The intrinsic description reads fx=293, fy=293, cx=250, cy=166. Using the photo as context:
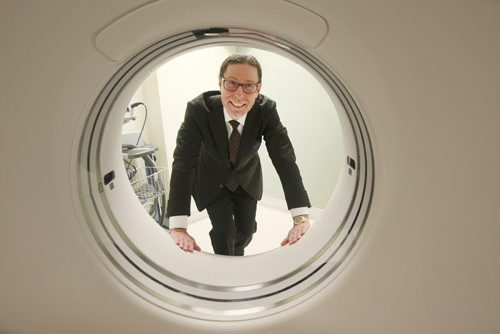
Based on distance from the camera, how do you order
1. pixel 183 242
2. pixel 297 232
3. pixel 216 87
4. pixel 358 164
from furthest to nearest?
pixel 216 87 → pixel 297 232 → pixel 183 242 → pixel 358 164

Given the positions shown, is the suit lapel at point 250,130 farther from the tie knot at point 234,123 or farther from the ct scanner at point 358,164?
the ct scanner at point 358,164

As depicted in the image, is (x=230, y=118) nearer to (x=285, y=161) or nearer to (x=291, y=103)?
(x=285, y=161)

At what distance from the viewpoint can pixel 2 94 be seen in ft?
1.34

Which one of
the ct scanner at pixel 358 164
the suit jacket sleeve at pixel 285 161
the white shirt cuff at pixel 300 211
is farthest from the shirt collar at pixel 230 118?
the ct scanner at pixel 358 164

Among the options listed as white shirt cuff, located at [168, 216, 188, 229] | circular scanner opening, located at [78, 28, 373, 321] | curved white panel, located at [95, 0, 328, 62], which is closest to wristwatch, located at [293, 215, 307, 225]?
circular scanner opening, located at [78, 28, 373, 321]

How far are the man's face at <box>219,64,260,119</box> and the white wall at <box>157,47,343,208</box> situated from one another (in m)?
1.09

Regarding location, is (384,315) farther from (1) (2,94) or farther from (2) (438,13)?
(1) (2,94)

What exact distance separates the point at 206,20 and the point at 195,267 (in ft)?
2.16

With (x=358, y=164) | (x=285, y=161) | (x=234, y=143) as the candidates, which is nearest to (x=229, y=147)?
(x=234, y=143)

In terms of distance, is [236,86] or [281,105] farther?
[281,105]

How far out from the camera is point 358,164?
66cm

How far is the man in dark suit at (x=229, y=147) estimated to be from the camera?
116cm

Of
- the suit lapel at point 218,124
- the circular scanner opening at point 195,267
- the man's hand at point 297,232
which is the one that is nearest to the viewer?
the circular scanner opening at point 195,267

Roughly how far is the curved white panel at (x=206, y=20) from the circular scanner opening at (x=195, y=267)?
4.7 inches
